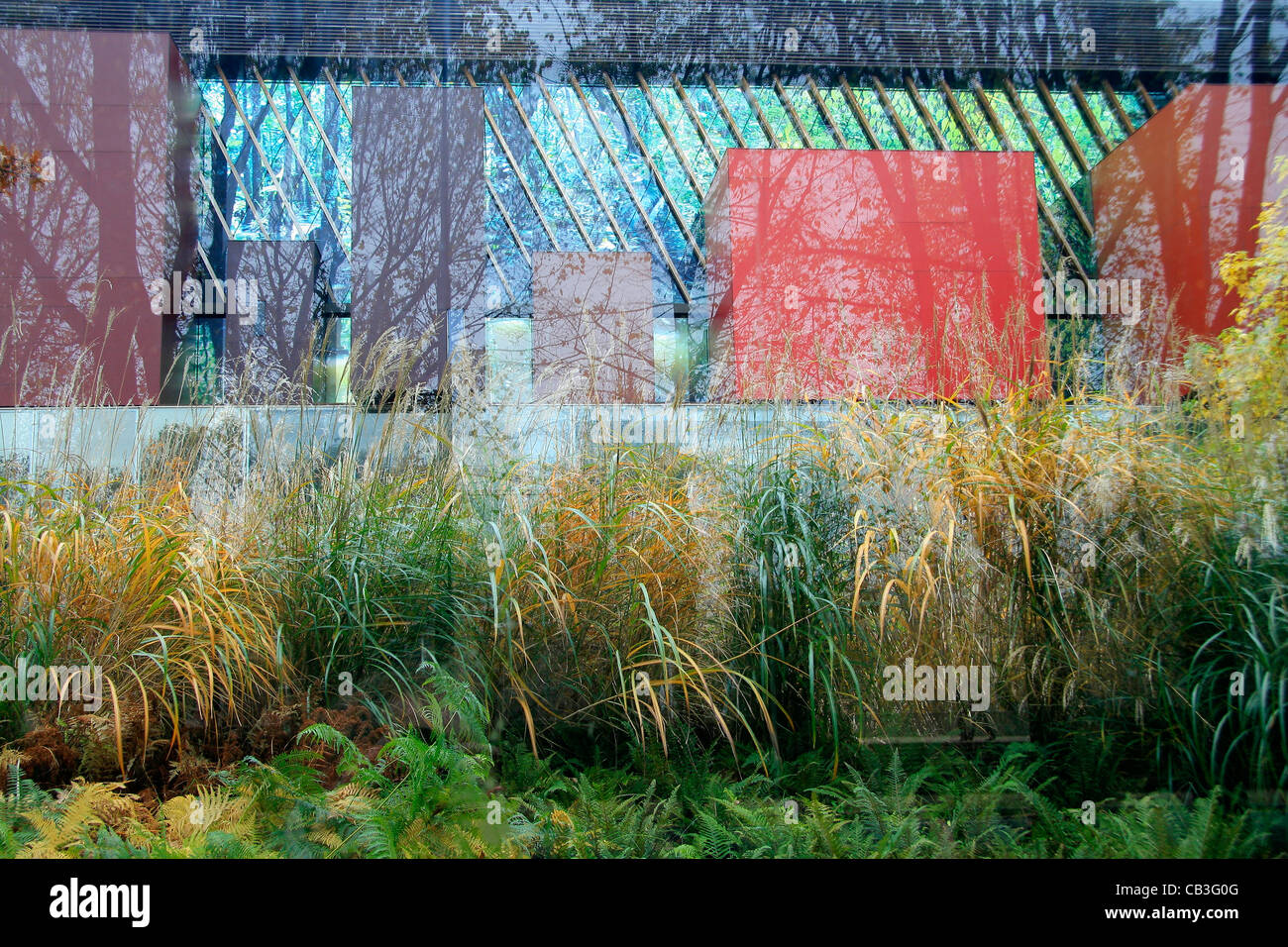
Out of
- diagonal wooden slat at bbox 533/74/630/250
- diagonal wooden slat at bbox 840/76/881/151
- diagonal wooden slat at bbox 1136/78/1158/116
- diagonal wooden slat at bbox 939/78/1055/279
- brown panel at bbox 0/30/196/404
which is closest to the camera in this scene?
diagonal wooden slat at bbox 1136/78/1158/116

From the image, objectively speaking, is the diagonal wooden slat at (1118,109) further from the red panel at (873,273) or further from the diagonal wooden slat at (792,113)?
the diagonal wooden slat at (792,113)

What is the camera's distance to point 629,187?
457cm

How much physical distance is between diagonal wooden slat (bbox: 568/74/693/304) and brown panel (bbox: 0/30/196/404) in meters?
1.64

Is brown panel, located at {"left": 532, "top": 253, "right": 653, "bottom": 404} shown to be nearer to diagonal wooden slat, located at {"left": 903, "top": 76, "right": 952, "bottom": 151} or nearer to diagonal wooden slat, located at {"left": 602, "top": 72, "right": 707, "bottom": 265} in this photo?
diagonal wooden slat, located at {"left": 602, "top": 72, "right": 707, "bottom": 265}

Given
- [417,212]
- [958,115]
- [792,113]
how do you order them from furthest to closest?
[417,212], [792,113], [958,115]

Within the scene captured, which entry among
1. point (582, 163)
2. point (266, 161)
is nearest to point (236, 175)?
point (266, 161)

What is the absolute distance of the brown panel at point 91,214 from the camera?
276 centimetres

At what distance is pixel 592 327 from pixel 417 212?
1366mm

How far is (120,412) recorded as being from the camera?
2672 millimetres

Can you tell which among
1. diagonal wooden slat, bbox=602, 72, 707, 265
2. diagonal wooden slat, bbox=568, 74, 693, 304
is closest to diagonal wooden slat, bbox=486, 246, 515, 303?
diagonal wooden slat, bbox=568, 74, 693, 304

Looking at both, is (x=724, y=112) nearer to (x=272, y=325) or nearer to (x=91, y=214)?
(x=272, y=325)

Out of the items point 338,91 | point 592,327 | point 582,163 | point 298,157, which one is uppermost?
point 582,163

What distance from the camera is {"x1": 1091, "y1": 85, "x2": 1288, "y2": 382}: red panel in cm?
229
